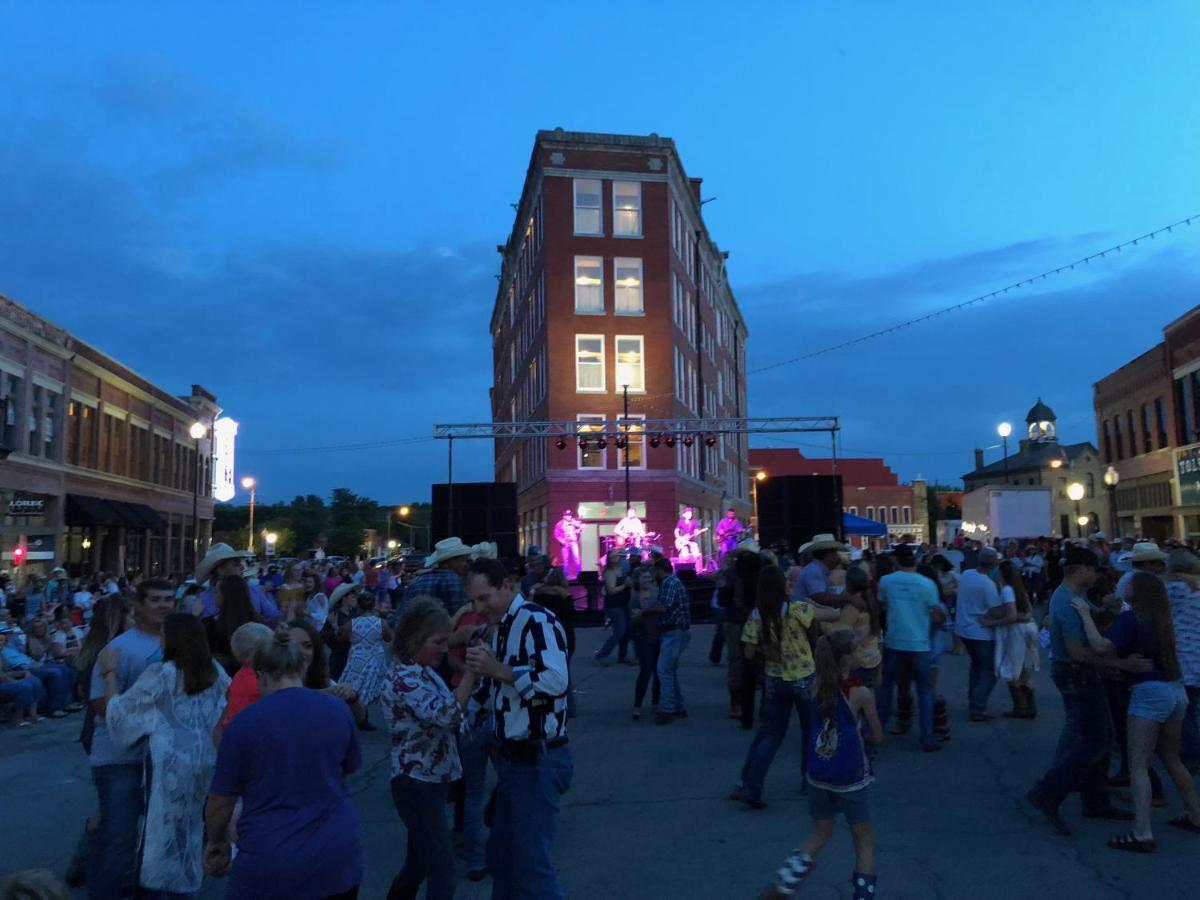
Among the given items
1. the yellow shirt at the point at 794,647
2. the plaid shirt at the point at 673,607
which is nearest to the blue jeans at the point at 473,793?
the yellow shirt at the point at 794,647

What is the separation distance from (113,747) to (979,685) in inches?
327

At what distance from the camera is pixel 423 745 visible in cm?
417

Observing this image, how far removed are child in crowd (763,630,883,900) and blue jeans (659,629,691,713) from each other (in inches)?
202

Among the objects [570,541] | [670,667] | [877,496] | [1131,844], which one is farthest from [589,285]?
[877,496]

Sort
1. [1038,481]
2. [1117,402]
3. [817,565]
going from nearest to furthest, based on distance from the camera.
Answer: [817,565] < [1117,402] < [1038,481]

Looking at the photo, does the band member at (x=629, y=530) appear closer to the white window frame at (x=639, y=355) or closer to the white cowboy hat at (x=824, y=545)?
the white window frame at (x=639, y=355)

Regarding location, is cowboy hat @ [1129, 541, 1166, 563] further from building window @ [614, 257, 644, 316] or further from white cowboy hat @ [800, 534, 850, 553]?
building window @ [614, 257, 644, 316]

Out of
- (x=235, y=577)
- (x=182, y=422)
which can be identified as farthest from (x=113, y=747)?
(x=182, y=422)

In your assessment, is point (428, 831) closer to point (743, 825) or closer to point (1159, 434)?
point (743, 825)

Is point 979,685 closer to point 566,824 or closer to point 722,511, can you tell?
point 566,824

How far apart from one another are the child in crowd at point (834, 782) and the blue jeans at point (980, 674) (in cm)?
543

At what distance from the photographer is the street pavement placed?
16.8 ft

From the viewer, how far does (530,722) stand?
13.0ft

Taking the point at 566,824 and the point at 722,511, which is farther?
the point at 722,511
